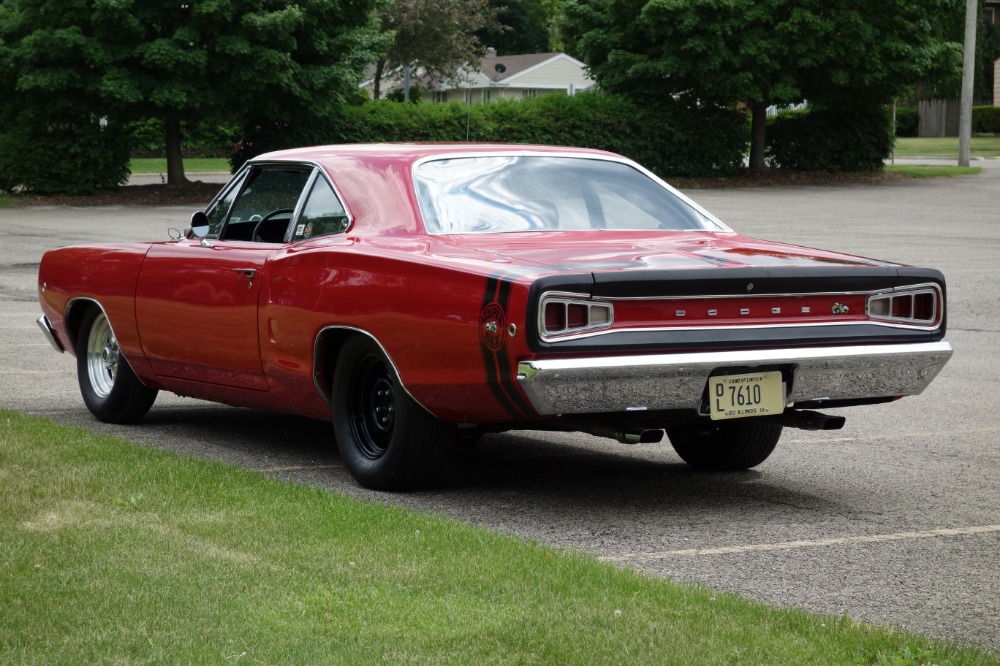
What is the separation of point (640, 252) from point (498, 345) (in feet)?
2.89

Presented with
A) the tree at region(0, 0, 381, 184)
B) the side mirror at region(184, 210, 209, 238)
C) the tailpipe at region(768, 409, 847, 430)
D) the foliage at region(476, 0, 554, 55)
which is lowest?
the tailpipe at region(768, 409, 847, 430)

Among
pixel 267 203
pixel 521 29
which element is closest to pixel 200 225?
pixel 267 203

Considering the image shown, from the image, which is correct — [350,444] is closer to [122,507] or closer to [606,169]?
[122,507]

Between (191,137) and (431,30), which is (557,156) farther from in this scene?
(431,30)

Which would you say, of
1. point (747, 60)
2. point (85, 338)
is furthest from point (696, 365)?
point (747, 60)

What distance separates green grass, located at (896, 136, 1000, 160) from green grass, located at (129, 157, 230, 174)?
2537 cm

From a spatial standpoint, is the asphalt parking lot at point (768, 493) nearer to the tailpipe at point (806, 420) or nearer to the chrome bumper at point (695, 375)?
the tailpipe at point (806, 420)

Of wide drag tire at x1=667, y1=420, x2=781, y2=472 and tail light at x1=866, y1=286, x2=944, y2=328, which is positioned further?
wide drag tire at x1=667, y1=420, x2=781, y2=472

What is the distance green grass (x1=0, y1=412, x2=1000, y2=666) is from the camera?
409 cm

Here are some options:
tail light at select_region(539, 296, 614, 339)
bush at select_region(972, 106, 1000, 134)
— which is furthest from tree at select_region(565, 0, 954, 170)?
tail light at select_region(539, 296, 614, 339)

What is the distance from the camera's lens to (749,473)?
718 centimetres

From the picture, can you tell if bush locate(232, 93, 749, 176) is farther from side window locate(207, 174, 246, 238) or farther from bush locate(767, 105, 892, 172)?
side window locate(207, 174, 246, 238)

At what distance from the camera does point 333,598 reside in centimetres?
455

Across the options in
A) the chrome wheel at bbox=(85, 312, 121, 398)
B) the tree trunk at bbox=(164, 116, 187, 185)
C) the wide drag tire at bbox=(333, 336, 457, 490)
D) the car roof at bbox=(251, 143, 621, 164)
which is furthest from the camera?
the tree trunk at bbox=(164, 116, 187, 185)
